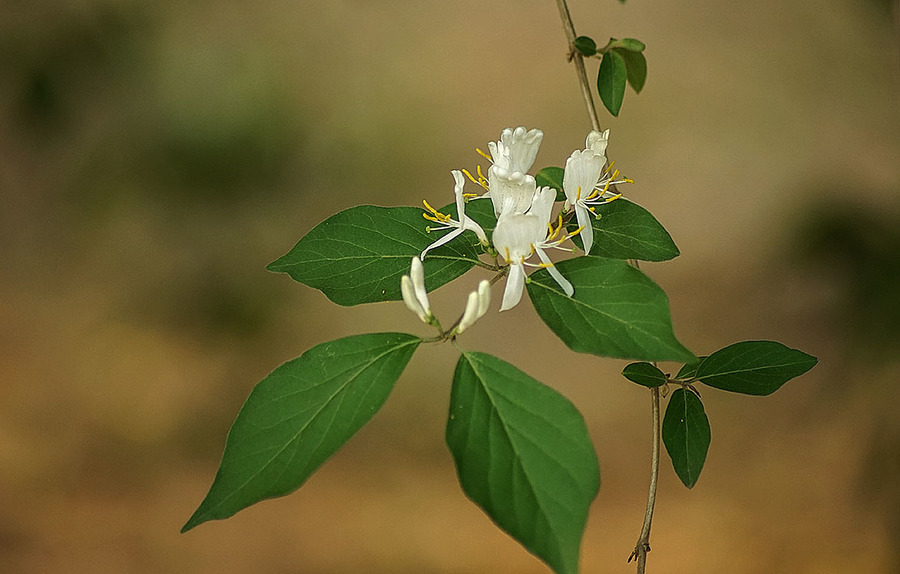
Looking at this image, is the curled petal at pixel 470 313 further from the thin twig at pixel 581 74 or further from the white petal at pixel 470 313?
the thin twig at pixel 581 74

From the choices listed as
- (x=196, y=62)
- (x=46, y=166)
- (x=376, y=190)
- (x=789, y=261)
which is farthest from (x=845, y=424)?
Answer: (x=46, y=166)

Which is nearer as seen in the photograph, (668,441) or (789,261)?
(668,441)

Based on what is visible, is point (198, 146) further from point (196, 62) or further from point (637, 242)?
point (637, 242)

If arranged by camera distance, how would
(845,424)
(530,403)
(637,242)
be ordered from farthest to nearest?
(845,424), (637,242), (530,403)

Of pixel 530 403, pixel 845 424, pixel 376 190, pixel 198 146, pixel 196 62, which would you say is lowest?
pixel 845 424

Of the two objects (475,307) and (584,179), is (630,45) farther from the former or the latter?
(475,307)

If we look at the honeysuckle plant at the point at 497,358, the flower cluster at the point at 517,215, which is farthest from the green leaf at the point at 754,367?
the flower cluster at the point at 517,215

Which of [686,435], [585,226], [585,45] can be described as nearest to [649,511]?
[686,435]

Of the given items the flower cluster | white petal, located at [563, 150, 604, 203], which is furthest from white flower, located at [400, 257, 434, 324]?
white petal, located at [563, 150, 604, 203]
